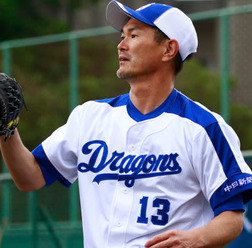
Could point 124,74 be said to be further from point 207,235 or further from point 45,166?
point 207,235

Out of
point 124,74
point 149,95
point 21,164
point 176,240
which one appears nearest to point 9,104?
point 21,164

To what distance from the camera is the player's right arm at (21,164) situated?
318 centimetres

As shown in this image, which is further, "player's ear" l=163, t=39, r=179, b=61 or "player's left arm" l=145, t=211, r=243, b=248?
"player's ear" l=163, t=39, r=179, b=61

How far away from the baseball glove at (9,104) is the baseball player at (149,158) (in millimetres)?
120

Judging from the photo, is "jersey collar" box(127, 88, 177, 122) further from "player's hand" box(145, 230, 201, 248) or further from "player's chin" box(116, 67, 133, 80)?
"player's hand" box(145, 230, 201, 248)

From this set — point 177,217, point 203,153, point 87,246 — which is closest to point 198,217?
point 177,217

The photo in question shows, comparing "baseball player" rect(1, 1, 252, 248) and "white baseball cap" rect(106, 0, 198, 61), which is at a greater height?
"white baseball cap" rect(106, 0, 198, 61)

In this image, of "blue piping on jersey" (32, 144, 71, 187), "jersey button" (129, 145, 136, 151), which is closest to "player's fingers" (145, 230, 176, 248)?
"jersey button" (129, 145, 136, 151)

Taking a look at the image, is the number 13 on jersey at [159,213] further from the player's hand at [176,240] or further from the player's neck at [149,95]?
the player's neck at [149,95]

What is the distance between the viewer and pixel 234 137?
3057 mm

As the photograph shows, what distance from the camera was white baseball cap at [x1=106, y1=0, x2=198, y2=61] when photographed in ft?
10.6

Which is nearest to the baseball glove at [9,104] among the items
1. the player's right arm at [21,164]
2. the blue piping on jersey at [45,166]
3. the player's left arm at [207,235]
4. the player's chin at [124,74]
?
the player's right arm at [21,164]

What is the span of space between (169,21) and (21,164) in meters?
0.96

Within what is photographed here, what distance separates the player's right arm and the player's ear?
79cm
